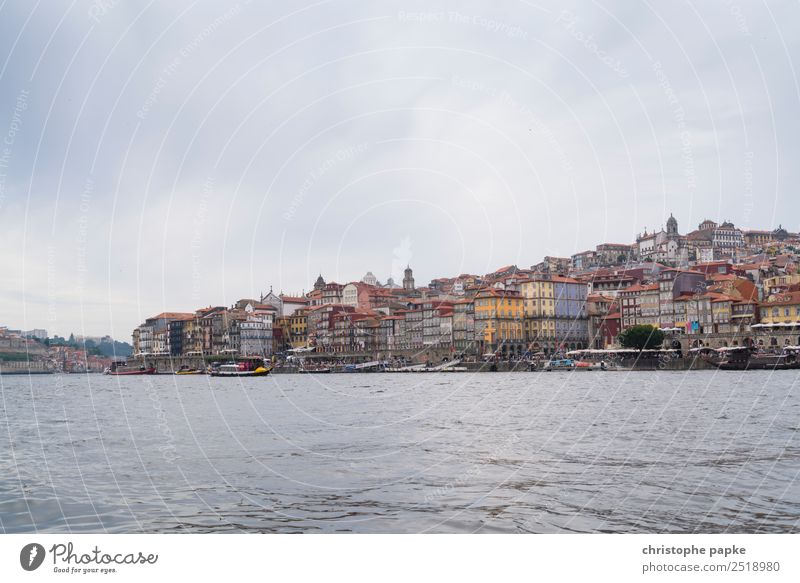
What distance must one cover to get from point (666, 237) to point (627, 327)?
50077 millimetres

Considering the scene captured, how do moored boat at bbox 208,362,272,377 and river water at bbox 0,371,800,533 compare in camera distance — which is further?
moored boat at bbox 208,362,272,377

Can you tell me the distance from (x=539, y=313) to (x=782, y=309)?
77.2 feet

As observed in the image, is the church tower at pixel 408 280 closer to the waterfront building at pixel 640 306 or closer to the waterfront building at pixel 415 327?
the waterfront building at pixel 415 327

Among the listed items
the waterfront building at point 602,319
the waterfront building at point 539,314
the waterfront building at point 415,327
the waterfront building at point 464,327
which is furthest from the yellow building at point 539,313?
the waterfront building at point 415,327

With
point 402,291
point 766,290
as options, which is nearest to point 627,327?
point 766,290

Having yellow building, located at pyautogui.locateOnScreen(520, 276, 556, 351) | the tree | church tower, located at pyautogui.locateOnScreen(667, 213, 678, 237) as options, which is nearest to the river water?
the tree

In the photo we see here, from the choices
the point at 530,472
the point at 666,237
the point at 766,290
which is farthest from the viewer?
the point at 666,237

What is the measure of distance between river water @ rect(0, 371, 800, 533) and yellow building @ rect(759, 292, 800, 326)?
48386mm

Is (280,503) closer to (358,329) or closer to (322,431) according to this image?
(322,431)

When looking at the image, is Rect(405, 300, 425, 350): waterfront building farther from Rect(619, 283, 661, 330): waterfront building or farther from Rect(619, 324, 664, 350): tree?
Rect(619, 324, 664, 350): tree

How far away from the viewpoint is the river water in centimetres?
763

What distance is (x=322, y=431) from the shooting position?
16156 millimetres

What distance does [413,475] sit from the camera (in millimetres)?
10188

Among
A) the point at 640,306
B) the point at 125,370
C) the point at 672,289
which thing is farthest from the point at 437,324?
the point at 125,370
